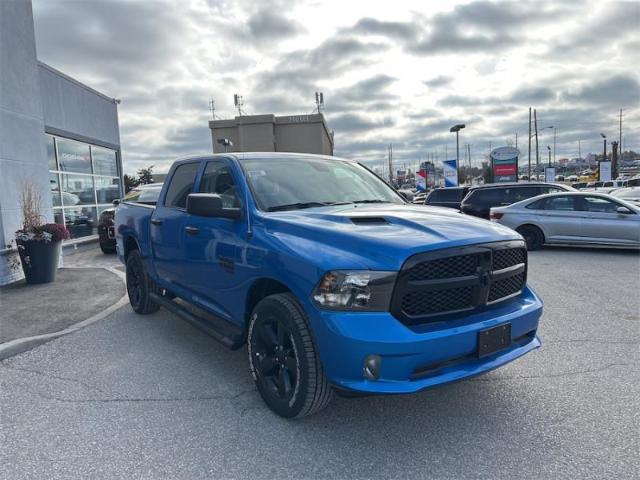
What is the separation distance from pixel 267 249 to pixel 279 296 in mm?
354

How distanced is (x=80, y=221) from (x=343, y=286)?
1449 centimetres

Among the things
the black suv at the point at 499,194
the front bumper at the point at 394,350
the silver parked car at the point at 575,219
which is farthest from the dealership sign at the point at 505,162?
the front bumper at the point at 394,350

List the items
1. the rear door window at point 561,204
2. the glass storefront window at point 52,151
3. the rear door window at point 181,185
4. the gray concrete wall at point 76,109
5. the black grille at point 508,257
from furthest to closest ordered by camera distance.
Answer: the glass storefront window at point 52,151 → the gray concrete wall at point 76,109 → the rear door window at point 561,204 → the rear door window at point 181,185 → the black grille at point 508,257

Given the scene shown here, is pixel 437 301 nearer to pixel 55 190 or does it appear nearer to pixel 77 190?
pixel 55 190

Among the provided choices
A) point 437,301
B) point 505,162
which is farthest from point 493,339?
point 505,162

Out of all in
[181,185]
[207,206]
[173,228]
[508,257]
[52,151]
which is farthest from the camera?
[52,151]

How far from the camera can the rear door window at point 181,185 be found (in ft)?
16.0

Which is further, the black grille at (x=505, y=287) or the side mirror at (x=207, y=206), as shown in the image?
the side mirror at (x=207, y=206)

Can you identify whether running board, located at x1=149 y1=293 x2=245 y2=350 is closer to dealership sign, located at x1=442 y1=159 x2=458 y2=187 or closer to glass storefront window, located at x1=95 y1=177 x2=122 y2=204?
glass storefront window, located at x1=95 y1=177 x2=122 y2=204

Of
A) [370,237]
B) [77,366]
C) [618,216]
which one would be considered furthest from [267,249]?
[618,216]

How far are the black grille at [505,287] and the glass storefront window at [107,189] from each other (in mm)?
15965

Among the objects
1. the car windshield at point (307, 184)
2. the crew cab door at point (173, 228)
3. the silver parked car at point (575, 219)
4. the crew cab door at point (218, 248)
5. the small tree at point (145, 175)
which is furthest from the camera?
the small tree at point (145, 175)

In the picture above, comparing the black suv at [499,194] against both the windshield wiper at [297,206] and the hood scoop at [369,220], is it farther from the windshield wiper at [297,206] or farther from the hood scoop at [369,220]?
the hood scoop at [369,220]

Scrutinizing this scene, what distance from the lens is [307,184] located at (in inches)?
167
